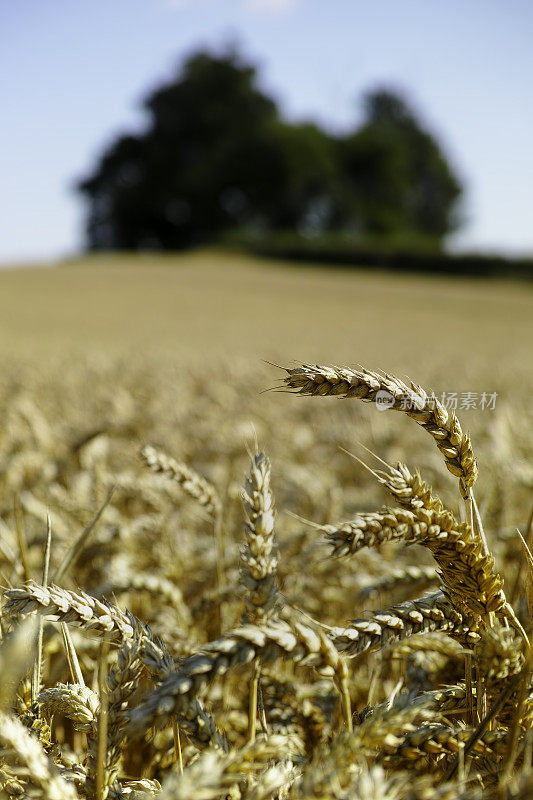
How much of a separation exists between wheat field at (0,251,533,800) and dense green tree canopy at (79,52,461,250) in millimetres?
39340

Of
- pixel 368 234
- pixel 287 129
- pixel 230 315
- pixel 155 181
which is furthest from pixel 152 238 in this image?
pixel 230 315

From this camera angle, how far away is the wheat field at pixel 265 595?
61cm

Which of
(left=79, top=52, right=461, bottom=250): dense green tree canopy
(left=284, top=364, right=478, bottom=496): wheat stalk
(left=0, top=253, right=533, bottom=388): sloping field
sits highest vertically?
(left=79, top=52, right=461, bottom=250): dense green tree canopy

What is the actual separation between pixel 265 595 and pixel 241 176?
43309 millimetres

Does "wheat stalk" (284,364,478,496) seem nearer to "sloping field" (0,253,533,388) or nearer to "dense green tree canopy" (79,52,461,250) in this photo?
"sloping field" (0,253,533,388)

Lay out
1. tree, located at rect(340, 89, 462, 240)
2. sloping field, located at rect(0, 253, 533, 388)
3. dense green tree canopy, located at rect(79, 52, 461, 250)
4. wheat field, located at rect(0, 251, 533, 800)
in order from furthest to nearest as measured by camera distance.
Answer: tree, located at rect(340, 89, 462, 240) → dense green tree canopy, located at rect(79, 52, 461, 250) → sloping field, located at rect(0, 253, 533, 388) → wheat field, located at rect(0, 251, 533, 800)

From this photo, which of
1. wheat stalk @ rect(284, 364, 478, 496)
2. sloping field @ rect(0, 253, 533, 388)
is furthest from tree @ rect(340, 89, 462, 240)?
wheat stalk @ rect(284, 364, 478, 496)

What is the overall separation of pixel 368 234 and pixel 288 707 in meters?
43.5

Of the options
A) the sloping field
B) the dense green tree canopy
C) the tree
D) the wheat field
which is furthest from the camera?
the tree

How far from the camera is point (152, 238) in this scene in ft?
149

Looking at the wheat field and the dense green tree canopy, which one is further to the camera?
the dense green tree canopy

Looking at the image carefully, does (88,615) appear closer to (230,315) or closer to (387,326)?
(387,326)

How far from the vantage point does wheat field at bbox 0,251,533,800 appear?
610 millimetres

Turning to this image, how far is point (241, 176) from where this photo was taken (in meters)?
41.6
